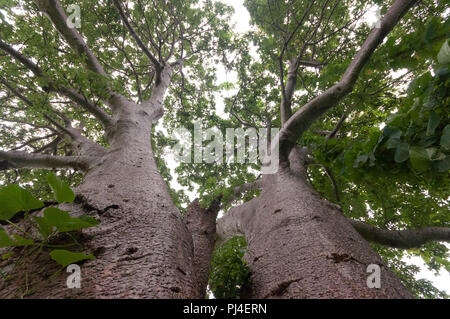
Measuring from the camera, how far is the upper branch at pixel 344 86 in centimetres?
203

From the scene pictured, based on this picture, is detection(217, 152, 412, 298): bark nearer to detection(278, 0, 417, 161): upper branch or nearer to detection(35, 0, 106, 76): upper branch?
detection(278, 0, 417, 161): upper branch

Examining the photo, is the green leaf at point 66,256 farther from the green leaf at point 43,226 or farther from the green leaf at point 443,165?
the green leaf at point 443,165

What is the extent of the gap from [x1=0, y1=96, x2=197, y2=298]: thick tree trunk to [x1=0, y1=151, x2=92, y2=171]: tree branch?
0.90 metres

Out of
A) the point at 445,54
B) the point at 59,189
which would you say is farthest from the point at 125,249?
the point at 445,54

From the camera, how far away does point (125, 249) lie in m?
0.96

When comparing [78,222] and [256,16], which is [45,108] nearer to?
[78,222]

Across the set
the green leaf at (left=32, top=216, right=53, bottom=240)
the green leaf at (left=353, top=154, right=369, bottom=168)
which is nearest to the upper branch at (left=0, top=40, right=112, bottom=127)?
the green leaf at (left=32, top=216, right=53, bottom=240)

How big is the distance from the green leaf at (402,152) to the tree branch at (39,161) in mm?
2583

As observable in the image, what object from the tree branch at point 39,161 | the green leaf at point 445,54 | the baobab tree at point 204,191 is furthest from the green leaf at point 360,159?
the tree branch at point 39,161

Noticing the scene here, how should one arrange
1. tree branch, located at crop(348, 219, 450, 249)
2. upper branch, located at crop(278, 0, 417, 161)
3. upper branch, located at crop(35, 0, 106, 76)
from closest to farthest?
upper branch, located at crop(278, 0, 417, 161)
tree branch, located at crop(348, 219, 450, 249)
upper branch, located at crop(35, 0, 106, 76)

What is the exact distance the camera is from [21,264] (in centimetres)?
85

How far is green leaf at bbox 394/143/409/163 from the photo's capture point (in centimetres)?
120

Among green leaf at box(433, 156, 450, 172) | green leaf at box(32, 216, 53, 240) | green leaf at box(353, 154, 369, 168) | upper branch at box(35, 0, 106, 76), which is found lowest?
green leaf at box(32, 216, 53, 240)
